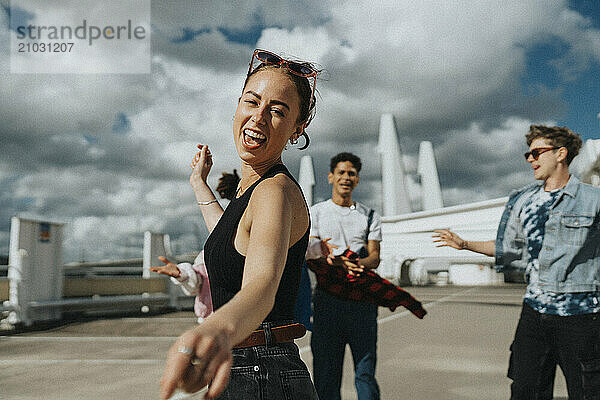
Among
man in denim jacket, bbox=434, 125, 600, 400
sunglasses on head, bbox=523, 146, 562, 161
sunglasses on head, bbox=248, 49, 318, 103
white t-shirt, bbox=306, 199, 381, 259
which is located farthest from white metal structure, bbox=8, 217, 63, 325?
sunglasses on head, bbox=248, 49, 318, 103

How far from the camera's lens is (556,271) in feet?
10.5

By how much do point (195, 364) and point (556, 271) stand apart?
2970mm

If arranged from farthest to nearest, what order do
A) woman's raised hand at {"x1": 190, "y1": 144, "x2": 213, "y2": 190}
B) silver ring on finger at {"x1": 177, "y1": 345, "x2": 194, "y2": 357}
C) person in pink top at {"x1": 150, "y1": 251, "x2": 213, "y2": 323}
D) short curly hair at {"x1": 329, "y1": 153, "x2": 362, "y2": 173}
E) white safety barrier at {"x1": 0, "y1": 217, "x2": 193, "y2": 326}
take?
white safety barrier at {"x1": 0, "y1": 217, "x2": 193, "y2": 326}, short curly hair at {"x1": 329, "y1": 153, "x2": 362, "y2": 173}, person in pink top at {"x1": 150, "y1": 251, "x2": 213, "y2": 323}, woman's raised hand at {"x1": 190, "y1": 144, "x2": 213, "y2": 190}, silver ring on finger at {"x1": 177, "y1": 345, "x2": 194, "y2": 357}

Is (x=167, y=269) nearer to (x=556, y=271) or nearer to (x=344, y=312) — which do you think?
(x=344, y=312)

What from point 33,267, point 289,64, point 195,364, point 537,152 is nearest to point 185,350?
point 195,364

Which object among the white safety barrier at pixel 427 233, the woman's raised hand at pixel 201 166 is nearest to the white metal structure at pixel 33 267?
the woman's raised hand at pixel 201 166

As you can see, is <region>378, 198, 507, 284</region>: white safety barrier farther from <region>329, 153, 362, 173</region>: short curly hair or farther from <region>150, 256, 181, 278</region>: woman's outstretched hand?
<region>150, 256, 181, 278</region>: woman's outstretched hand

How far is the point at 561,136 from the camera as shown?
342cm

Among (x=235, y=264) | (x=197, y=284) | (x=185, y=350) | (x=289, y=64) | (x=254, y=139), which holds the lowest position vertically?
(x=197, y=284)

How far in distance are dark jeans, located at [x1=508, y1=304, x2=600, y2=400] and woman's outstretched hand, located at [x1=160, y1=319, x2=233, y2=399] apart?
287 centimetres

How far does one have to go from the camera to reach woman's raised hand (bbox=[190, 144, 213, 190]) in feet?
7.47

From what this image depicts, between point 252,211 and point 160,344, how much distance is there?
755 centimetres

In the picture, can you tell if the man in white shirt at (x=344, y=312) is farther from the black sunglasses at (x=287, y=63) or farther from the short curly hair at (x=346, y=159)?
the black sunglasses at (x=287, y=63)

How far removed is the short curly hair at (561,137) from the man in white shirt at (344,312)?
1.43 meters
